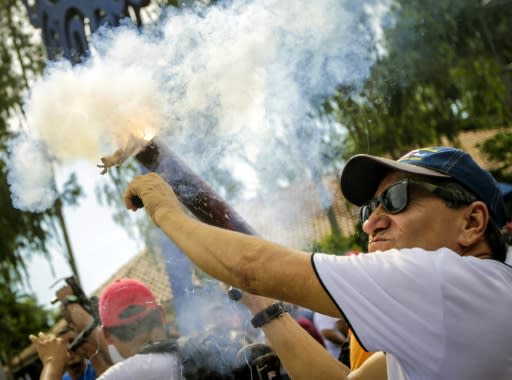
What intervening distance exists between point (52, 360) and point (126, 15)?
4475 mm

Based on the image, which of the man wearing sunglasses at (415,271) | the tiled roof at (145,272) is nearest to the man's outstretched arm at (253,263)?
the man wearing sunglasses at (415,271)

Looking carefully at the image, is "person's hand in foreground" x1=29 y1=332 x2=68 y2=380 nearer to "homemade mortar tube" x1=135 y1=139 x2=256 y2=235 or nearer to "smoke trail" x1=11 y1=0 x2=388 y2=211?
"smoke trail" x1=11 y1=0 x2=388 y2=211

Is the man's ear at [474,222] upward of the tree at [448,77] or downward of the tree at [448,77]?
downward

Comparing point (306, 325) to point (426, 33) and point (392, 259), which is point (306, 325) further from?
point (426, 33)

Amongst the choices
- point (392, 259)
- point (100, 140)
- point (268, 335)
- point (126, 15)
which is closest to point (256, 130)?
point (100, 140)

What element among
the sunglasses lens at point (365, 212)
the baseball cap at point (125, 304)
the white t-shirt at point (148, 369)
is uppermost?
the sunglasses lens at point (365, 212)

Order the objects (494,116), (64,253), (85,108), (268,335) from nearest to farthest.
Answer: (268,335)
(85,108)
(494,116)
(64,253)

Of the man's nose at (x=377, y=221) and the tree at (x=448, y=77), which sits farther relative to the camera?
the tree at (x=448, y=77)

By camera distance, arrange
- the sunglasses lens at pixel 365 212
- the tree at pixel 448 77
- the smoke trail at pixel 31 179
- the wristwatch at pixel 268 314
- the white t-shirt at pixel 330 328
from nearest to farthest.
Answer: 1. the sunglasses lens at pixel 365 212
2. the wristwatch at pixel 268 314
3. the smoke trail at pixel 31 179
4. the white t-shirt at pixel 330 328
5. the tree at pixel 448 77

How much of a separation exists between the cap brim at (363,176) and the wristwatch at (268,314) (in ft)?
1.99

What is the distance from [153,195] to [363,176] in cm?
72

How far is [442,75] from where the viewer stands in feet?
34.3

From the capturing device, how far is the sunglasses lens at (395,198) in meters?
1.58

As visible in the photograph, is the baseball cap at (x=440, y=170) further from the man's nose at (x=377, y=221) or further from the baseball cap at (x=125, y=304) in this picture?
the baseball cap at (x=125, y=304)
